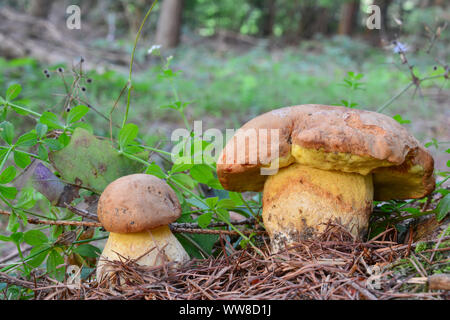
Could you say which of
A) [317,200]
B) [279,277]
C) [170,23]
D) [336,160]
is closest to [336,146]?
[336,160]

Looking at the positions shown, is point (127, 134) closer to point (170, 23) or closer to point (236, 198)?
point (236, 198)

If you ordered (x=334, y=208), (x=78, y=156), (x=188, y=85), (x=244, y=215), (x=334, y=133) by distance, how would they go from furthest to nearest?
1. (x=188, y=85)
2. (x=244, y=215)
3. (x=78, y=156)
4. (x=334, y=208)
5. (x=334, y=133)

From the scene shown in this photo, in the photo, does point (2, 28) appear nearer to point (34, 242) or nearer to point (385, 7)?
point (34, 242)

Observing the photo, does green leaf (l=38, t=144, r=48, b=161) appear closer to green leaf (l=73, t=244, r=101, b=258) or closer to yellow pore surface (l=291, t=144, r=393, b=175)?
green leaf (l=73, t=244, r=101, b=258)

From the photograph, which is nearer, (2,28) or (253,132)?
(253,132)

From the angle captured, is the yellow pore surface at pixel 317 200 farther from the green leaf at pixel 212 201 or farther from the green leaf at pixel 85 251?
the green leaf at pixel 85 251

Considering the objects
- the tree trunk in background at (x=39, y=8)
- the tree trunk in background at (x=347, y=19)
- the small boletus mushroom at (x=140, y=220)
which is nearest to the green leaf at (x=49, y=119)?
the small boletus mushroom at (x=140, y=220)

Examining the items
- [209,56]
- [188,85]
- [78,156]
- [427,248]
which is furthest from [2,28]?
[427,248]
